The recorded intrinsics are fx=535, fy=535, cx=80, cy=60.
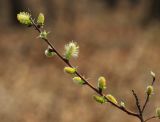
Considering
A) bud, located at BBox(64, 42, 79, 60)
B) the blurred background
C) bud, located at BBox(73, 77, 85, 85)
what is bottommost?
bud, located at BBox(73, 77, 85, 85)

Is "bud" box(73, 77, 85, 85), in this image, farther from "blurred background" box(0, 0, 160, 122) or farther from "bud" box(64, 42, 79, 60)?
"blurred background" box(0, 0, 160, 122)

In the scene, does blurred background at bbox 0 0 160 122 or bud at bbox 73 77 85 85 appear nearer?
bud at bbox 73 77 85 85

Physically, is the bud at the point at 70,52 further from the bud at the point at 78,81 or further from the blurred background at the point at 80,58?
the blurred background at the point at 80,58

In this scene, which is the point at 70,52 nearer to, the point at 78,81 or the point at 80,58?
the point at 78,81

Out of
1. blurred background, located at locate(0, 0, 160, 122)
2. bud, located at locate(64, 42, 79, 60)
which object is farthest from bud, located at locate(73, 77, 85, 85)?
blurred background, located at locate(0, 0, 160, 122)

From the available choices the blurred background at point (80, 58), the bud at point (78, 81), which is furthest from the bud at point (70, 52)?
the blurred background at point (80, 58)

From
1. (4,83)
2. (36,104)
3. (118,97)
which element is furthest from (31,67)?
(118,97)

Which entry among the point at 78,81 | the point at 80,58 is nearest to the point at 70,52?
the point at 78,81

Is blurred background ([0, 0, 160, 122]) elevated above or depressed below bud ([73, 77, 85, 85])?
above

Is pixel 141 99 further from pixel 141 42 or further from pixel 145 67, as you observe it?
pixel 141 42
